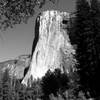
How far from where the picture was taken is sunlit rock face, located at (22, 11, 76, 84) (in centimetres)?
7911

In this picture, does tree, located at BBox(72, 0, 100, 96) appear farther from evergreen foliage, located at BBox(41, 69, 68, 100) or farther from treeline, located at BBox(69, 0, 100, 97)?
evergreen foliage, located at BBox(41, 69, 68, 100)

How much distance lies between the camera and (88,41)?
2511 cm

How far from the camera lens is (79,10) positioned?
92.2ft

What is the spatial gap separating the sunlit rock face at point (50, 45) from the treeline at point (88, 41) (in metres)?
48.4

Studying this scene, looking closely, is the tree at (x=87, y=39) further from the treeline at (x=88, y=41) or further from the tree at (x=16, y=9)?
the tree at (x=16, y=9)

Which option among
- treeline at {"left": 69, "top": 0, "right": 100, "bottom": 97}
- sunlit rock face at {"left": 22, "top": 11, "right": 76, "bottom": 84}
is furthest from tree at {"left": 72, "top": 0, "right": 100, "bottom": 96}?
sunlit rock face at {"left": 22, "top": 11, "right": 76, "bottom": 84}

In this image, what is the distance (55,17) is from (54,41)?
11.6 metres

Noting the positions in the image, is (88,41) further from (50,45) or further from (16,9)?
(50,45)

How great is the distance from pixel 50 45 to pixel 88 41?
59.5 meters

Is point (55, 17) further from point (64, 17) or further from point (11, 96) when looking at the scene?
point (11, 96)

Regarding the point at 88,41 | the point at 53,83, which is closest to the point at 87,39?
the point at 88,41

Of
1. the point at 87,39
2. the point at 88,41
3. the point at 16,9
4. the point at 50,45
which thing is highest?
the point at 50,45

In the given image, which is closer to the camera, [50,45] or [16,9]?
[16,9]

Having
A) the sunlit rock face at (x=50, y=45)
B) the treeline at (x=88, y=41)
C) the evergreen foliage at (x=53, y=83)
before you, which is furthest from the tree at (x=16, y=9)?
the sunlit rock face at (x=50, y=45)
